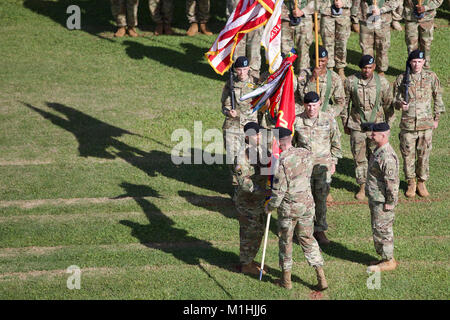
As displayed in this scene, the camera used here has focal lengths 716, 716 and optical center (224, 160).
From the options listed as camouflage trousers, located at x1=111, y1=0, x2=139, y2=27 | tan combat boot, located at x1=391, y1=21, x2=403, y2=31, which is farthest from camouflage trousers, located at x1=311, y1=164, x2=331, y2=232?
camouflage trousers, located at x1=111, y1=0, x2=139, y2=27

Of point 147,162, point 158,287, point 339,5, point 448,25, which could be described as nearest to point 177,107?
point 147,162

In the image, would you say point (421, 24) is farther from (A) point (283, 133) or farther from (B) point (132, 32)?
(A) point (283, 133)

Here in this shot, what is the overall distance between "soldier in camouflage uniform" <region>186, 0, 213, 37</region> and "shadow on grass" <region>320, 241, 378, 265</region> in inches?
404

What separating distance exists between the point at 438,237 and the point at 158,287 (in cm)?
470

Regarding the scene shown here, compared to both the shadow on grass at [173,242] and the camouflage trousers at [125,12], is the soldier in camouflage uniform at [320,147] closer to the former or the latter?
the shadow on grass at [173,242]

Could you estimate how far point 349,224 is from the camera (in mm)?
12281

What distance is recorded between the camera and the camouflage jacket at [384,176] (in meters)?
10.3

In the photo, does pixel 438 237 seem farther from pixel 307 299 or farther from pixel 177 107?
pixel 177 107

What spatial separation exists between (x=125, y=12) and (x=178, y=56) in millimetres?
2213

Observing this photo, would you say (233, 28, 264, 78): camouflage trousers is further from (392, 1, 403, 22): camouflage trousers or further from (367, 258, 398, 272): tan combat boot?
(367, 258, 398, 272): tan combat boot

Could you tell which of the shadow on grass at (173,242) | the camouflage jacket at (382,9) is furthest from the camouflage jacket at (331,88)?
the camouflage jacket at (382,9)

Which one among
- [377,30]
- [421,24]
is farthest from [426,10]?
[377,30]

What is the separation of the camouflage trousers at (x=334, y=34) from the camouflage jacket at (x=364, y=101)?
4.59 metres

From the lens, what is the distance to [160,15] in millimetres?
20281
